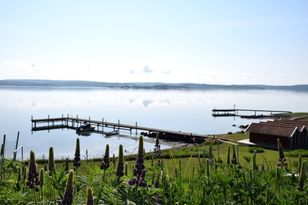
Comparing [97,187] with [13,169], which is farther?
[13,169]

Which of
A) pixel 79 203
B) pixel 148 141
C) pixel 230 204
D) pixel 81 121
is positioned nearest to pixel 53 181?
pixel 79 203

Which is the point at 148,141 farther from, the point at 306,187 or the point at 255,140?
the point at 306,187

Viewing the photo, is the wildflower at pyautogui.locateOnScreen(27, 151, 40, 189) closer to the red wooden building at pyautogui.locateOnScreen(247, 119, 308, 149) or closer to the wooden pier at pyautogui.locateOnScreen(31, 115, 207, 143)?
the red wooden building at pyautogui.locateOnScreen(247, 119, 308, 149)

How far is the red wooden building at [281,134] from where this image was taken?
55938 mm

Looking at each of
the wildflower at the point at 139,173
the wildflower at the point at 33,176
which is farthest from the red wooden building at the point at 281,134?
the wildflower at the point at 33,176

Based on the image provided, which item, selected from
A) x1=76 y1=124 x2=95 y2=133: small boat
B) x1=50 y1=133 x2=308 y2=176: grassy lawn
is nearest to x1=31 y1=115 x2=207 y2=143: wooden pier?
x1=76 y1=124 x2=95 y2=133: small boat

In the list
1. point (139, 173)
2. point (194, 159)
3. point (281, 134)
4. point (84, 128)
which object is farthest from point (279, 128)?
point (84, 128)

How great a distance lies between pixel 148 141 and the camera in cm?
8825

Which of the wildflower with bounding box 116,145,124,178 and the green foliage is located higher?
the wildflower with bounding box 116,145,124,178

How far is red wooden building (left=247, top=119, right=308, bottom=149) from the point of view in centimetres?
5594

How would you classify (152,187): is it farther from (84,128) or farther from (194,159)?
(84,128)

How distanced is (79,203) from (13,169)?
8.72ft

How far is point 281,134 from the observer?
57.0 metres

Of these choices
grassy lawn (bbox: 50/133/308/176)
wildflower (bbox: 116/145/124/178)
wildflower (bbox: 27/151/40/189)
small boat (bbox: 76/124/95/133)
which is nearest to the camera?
wildflower (bbox: 116/145/124/178)
